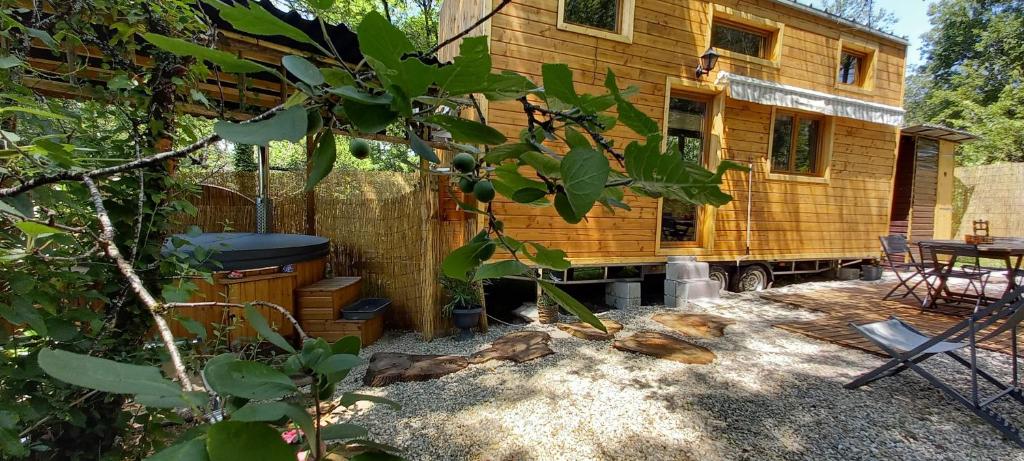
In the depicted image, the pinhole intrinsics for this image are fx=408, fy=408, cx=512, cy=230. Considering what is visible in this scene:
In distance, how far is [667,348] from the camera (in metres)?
3.88

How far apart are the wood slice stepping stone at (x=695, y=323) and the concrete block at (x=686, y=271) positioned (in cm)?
70

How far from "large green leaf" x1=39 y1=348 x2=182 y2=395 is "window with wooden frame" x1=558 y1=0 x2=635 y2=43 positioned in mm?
5570

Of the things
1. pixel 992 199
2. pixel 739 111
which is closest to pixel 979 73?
pixel 992 199

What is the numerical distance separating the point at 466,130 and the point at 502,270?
0.15 metres

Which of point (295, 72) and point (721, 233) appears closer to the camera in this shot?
point (295, 72)

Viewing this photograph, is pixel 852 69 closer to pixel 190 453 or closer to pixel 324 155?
pixel 324 155

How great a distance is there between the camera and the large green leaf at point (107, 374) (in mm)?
239

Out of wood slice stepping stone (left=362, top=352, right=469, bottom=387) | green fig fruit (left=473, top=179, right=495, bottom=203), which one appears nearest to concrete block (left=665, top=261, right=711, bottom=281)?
wood slice stepping stone (left=362, top=352, right=469, bottom=387)

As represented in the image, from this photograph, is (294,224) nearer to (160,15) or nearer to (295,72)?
(160,15)

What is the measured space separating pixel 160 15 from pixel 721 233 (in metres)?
6.55

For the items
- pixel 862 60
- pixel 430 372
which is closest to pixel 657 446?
pixel 430 372

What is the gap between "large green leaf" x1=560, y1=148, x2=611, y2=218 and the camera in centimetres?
34

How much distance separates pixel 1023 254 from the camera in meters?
4.41

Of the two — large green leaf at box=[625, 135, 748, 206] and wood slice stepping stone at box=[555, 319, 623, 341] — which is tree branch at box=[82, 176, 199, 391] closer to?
large green leaf at box=[625, 135, 748, 206]
